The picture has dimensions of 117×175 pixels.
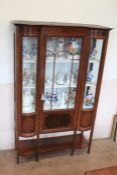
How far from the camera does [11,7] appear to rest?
7.07 ft

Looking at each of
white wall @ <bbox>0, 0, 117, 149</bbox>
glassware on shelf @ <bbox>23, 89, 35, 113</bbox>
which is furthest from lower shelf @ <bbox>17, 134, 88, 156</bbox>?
glassware on shelf @ <bbox>23, 89, 35, 113</bbox>

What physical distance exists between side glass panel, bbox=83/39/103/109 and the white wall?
36 cm

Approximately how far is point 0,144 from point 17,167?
425 mm

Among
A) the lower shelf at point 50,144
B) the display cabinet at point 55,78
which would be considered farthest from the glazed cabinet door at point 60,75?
the lower shelf at point 50,144

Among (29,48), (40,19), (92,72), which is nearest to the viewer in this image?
(29,48)

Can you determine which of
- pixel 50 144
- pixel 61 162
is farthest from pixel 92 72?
pixel 61 162

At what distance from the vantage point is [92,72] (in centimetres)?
242

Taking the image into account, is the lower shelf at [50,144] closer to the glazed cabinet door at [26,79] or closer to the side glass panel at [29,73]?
the glazed cabinet door at [26,79]

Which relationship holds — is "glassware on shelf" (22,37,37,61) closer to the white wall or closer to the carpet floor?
the white wall

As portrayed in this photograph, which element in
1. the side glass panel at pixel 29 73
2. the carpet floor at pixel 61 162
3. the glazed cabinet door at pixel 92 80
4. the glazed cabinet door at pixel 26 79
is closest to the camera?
the glazed cabinet door at pixel 26 79

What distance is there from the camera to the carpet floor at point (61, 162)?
240 centimetres

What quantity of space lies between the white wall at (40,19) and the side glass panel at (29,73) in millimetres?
259

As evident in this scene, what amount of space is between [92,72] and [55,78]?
46cm

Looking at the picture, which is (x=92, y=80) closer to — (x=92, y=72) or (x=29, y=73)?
(x=92, y=72)
